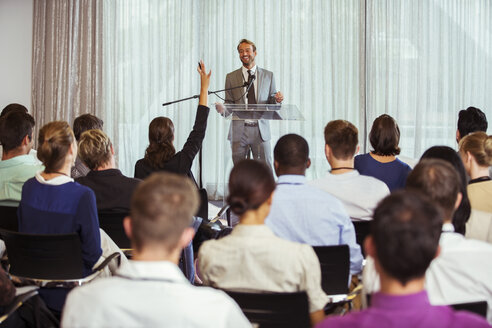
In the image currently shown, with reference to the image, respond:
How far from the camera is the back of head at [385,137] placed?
11.0 ft

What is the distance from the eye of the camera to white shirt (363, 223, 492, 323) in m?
1.75

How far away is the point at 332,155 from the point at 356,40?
14.7ft

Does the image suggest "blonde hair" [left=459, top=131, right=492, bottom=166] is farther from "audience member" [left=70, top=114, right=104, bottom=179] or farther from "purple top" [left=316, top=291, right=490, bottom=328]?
"audience member" [left=70, top=114, right=104, bottom=179]

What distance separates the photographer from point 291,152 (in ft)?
8.48

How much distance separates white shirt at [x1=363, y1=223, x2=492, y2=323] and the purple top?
534 mm

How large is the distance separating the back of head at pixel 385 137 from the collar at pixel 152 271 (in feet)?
7.51

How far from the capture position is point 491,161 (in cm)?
281

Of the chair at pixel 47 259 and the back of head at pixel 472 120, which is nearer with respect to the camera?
the chair at pixel 47 259

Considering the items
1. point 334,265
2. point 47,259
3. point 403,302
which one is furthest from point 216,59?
point 403,302

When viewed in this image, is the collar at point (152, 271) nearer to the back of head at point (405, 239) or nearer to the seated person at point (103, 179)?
the back of head at point (405, 239)

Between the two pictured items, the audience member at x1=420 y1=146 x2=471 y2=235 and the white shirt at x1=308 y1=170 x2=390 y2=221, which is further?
the white shirt at x1=308 y1=170 x2=390 y2=221

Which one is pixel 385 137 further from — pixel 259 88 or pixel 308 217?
pixel 259 88

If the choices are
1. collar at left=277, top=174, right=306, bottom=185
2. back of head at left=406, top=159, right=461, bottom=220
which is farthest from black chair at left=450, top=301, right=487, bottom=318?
collar at left=277, top=174, right=306, bottom=185

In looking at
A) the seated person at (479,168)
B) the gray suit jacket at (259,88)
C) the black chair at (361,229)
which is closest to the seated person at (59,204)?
the black chair at (361,229)
